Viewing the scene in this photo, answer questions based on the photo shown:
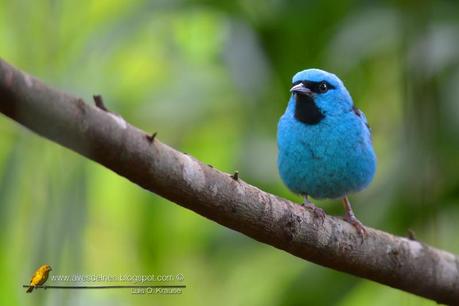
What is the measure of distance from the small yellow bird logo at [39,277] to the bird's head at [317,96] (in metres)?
1.41

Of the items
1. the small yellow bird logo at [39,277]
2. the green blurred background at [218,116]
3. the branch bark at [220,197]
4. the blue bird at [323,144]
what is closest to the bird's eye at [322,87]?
the blue bird at [323,144]

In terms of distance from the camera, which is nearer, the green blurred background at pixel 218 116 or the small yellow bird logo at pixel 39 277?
the small yellow bird logo at pixel 39 277

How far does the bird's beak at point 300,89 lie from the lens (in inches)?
141

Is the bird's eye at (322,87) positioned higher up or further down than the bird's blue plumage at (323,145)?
higher up

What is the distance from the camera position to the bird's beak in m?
3.59

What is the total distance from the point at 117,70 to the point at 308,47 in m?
1.27

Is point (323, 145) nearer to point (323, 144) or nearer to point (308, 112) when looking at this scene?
point (323, 144)

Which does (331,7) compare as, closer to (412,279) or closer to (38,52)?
(412,279)

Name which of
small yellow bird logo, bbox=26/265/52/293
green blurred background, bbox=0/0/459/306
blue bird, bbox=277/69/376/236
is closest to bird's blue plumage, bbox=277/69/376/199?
blue bird, bbox=277/69/376/236

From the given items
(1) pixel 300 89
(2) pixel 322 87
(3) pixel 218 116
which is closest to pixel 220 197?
(1) pixel 300 89

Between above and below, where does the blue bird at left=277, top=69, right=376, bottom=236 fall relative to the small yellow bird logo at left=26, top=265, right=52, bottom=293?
above

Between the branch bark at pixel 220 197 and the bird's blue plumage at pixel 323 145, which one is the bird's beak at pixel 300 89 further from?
the branch bark at pixel 220 197

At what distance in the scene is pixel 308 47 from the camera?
4.29 m

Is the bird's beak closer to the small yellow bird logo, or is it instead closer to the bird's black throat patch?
the bird's black throat patch
